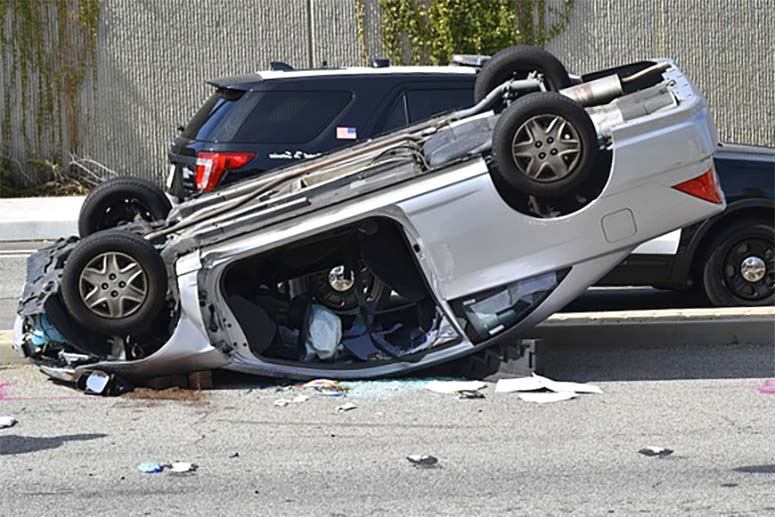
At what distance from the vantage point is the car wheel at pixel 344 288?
8258 mm

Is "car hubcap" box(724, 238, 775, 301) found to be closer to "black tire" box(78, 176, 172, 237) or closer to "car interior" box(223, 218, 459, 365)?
"car interior" box(223, 218, 459, 365)

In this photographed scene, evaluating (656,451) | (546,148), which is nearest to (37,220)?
(546,148)

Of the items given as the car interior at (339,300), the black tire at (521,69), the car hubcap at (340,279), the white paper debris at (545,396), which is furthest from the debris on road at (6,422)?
the black tire at (521,69)

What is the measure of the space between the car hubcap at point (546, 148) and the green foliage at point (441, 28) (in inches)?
557

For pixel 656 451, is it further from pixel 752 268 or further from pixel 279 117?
pixel 279 117

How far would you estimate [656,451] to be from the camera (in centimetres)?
658

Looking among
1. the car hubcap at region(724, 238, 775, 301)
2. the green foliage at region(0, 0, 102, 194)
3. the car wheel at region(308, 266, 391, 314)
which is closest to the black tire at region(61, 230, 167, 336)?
the car wheel at region(308, 266, 391, 314)

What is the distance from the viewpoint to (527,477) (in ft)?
20.4

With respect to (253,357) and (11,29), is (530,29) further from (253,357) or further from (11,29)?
(253,357)

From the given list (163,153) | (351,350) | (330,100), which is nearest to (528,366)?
(351,350)

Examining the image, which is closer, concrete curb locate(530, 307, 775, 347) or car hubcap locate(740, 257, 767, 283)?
concrete curb locate(530, 307, 775, 347)

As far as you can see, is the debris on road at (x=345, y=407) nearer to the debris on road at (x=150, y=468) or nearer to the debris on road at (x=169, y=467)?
the debris on road at (x=169, y=467)

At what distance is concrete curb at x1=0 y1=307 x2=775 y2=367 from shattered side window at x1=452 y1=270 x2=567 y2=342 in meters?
1.14

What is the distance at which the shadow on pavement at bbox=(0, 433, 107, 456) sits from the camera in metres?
6.75
